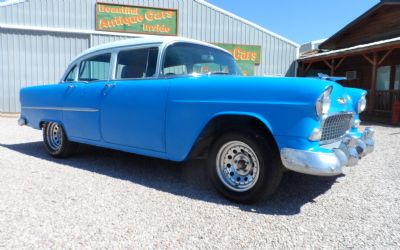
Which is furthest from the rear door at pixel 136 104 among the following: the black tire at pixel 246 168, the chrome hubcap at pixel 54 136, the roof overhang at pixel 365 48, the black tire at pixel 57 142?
the roof overhang at pixel 365 48

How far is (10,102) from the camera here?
12.5 m

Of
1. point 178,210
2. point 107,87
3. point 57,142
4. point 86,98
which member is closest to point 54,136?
point 57,142

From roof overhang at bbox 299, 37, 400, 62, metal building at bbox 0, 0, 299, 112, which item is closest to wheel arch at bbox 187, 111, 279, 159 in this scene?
roof overhang at bbox 299, 37, 400, 62

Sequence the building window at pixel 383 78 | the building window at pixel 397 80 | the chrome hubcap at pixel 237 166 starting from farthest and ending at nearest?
the building window at pixel 383 78 → the building window at pixel 397 80 → the chrome hubcap at pixel 237 166

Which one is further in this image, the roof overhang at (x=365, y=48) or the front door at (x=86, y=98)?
the roof overhang at (x=365, y=48)

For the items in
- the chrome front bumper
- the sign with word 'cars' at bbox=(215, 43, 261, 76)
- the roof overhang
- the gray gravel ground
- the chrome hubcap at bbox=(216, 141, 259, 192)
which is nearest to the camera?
the gray gravel ground

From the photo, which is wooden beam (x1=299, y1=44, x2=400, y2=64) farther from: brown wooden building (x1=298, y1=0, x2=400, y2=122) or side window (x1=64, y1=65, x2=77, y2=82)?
side window (x1=64, y1=65, x2=77, y2=82)

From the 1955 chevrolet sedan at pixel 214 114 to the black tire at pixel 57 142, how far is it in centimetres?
18

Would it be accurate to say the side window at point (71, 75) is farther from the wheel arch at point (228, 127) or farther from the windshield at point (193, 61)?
the wheel arch at point (228, 127)

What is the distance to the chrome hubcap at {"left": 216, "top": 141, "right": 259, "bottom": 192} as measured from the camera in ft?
9.64

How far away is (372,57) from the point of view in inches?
549

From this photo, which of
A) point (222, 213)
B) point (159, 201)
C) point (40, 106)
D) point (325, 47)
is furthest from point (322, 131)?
point (325, 47)

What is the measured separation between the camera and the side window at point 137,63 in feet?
12.2

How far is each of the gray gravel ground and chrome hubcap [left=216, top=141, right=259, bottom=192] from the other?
7.9 inches
